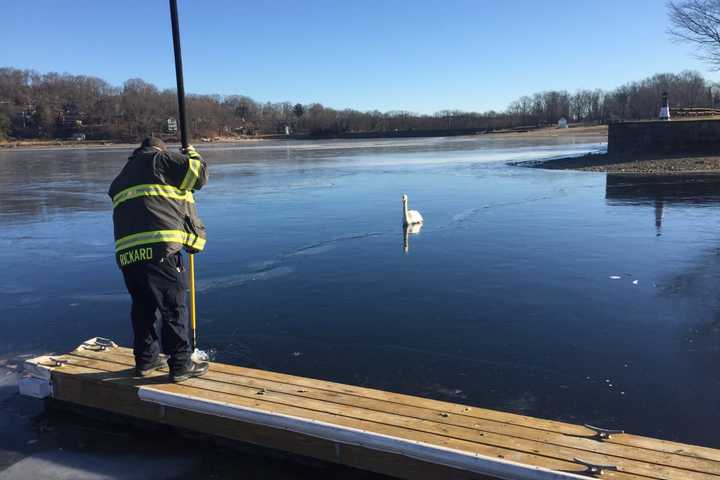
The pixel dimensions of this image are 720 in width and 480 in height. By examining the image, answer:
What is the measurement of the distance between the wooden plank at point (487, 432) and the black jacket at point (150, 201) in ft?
3.63

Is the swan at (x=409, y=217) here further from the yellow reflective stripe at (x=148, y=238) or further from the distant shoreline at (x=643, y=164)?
the distant shoreline at (x=643, y=164)

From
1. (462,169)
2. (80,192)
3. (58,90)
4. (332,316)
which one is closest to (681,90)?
(462,169)

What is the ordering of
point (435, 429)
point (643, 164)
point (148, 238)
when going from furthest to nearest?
point (643, 164), point (148, 238), point (435, 429)

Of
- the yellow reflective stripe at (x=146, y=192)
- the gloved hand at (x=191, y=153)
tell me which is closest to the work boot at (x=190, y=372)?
the yellow reflective stripe at (x=146, y=192)

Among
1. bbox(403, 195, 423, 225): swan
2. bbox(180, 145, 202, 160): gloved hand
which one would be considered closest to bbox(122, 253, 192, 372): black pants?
bbox(180, 145, 202, 160): gloved hand

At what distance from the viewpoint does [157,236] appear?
14.2ft

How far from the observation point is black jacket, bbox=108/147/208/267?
4309 millimetres

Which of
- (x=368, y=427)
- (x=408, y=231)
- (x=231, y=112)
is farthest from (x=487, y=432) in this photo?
(x=231, y=112)

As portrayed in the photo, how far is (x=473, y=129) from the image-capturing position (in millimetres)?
132250

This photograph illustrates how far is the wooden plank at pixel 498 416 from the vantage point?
3.44 m

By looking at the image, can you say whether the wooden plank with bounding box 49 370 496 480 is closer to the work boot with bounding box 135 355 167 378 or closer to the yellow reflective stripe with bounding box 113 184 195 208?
the work boot with bounding box 135 355 167 378

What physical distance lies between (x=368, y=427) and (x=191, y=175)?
2227mm

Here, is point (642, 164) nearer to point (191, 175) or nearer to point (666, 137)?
point (666, 137)

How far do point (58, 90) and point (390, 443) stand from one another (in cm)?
17257
